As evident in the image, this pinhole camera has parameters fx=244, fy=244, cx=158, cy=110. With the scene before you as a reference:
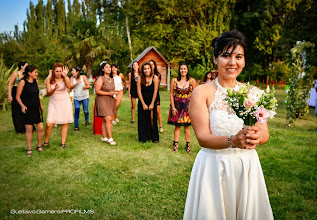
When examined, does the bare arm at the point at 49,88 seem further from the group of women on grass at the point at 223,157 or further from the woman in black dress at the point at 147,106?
the group of women on grass at the point at 223,157

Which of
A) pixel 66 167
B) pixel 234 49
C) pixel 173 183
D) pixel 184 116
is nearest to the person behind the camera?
pixel 234 49

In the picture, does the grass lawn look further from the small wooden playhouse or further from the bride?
the small wooden playhouse

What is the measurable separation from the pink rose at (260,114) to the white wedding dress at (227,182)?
12.2 inches

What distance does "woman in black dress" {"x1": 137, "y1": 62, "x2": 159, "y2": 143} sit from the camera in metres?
7.18

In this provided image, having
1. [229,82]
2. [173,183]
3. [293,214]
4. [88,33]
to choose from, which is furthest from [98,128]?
[88,33]

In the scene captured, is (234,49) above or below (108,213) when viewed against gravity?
above

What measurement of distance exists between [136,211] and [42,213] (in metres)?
1.39

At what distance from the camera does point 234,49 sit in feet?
6.50

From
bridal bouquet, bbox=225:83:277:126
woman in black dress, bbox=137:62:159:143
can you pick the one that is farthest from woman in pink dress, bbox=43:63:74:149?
bridal bouquet, bbox=225:83:277:126

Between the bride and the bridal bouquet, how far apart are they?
0.67ft

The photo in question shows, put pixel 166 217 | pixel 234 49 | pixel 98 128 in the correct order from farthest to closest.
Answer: pixel 98 128
pixel 166 217
pixel 234 49

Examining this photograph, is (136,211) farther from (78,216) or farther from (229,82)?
(229,82)

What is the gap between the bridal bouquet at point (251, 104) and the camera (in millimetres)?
1732

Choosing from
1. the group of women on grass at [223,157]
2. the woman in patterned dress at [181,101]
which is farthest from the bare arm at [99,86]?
the group of women on grass at [223,157]
